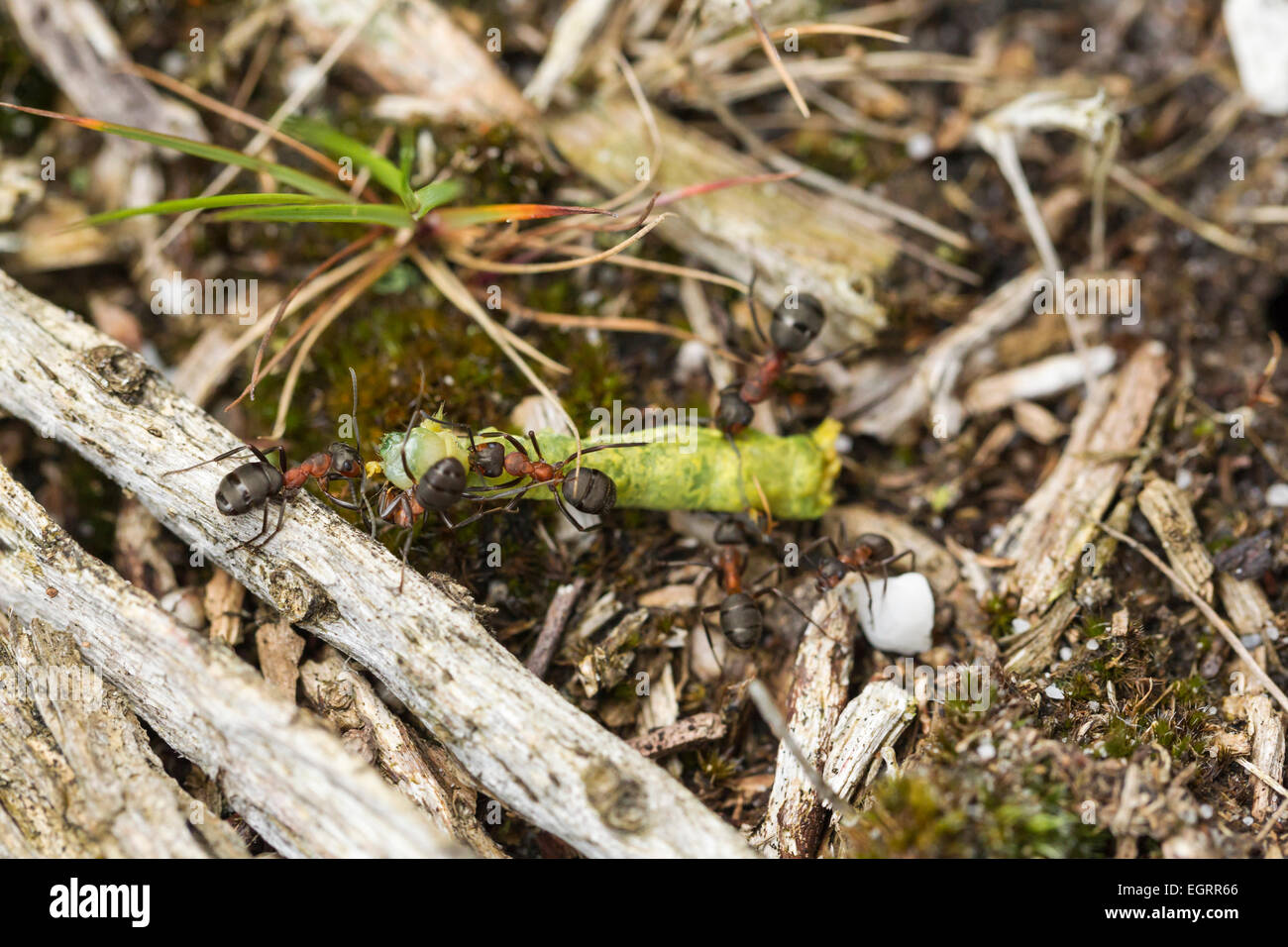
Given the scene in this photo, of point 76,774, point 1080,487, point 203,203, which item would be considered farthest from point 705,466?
point 76,774

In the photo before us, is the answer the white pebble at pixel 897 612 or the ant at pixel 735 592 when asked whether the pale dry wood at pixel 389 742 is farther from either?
the white pebble at pixel 897 612

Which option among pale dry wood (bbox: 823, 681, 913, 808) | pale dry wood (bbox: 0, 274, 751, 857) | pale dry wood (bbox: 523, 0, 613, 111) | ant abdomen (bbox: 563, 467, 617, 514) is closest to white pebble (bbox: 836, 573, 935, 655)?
pale dry wood (bbox: 823, 681, 913, 808)

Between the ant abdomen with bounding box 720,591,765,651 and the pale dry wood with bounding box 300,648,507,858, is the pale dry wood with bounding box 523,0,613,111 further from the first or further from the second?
the pale dry wood with bounding box 300,648,507,858

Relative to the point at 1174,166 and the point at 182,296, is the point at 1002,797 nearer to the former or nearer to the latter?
the point at 1174,166
